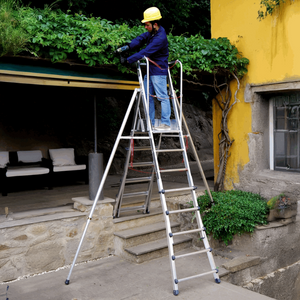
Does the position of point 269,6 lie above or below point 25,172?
above

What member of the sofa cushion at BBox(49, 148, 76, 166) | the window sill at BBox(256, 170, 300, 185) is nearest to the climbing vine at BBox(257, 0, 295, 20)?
the window sill at BBox(256, 170, 300, 185)

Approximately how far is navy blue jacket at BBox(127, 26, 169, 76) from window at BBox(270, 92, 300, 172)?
2.66m

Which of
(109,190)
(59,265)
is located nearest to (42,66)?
(59,265)

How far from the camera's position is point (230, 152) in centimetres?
680

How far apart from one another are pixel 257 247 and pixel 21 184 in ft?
17.4

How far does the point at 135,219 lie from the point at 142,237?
0.32m

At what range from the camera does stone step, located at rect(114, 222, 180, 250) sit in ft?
16.4

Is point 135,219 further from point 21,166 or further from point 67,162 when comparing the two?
point 21,166

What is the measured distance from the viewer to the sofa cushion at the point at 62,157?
8.20 metres

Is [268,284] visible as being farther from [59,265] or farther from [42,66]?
[42,66]

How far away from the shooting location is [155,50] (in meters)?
4.34

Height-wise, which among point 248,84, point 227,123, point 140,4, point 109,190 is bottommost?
point 109,190

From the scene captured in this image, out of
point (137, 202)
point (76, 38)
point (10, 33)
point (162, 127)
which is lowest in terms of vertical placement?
point (137, 202)

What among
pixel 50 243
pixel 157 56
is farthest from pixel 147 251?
pixel 157 56
